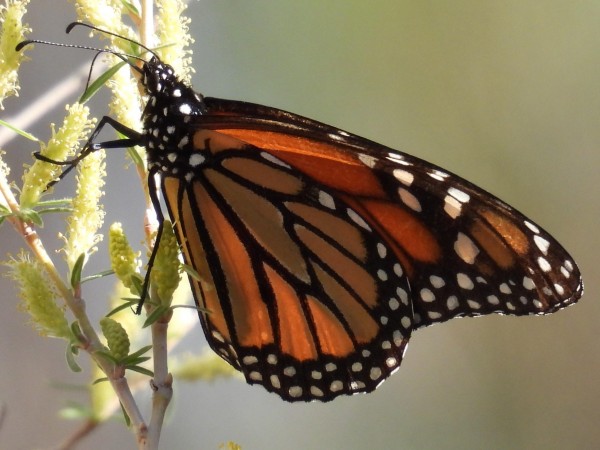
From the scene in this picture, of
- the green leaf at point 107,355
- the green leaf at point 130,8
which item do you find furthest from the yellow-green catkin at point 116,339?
the green leaf at point 130,8

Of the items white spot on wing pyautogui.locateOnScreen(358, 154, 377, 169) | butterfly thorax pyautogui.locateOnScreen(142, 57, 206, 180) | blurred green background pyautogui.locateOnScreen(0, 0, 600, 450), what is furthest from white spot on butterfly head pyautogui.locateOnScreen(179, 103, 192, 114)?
blurred green background pyautogui.locateOnScreen(0, 0, 600, 450)

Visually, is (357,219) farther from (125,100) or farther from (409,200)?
(125,100)

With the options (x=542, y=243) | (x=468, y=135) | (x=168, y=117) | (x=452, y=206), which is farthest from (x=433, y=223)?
(x=468, y=135)

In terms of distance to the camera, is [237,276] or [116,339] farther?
[237,276]

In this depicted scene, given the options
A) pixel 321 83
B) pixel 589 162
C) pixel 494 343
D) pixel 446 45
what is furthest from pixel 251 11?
pixel 494 343

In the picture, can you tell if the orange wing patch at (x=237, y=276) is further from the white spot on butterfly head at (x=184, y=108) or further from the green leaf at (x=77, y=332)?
the green leaf at (x=77, y=332)

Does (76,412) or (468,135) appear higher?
(468,135)

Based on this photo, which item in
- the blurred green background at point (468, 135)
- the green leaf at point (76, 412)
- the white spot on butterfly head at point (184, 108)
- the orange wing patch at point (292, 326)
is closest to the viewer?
the green leaf at point (76, 412)

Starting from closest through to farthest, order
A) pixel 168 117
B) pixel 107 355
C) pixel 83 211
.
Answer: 1. pixel 107 355
2. pixel 83 211
3. pixel 168 117
